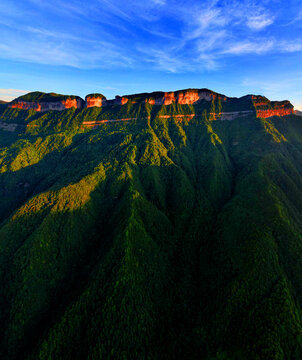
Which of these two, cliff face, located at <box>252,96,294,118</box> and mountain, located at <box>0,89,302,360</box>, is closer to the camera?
mountain, located at <box>0,89,302,360</box>

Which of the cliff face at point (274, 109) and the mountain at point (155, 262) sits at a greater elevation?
the cliff face at point (274, 109)

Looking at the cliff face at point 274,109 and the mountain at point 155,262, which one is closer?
the mountain at point 155,262

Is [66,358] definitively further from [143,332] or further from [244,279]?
[244,279]

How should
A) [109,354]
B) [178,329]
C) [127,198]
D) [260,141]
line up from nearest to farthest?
[109,354], [178,329], [127,198], [260,141]

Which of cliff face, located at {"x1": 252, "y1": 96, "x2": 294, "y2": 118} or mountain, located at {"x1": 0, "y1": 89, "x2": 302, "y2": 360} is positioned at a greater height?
cliff face, located at {"x1": 252, "y1": 96, "x2": 294, "y2": 118}

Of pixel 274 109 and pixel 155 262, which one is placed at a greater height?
pixel 274 109

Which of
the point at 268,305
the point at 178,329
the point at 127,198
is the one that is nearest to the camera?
the point at 268,305

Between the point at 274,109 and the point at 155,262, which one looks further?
the point at 274,109

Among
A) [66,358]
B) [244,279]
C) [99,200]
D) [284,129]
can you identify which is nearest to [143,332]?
[66,358]
